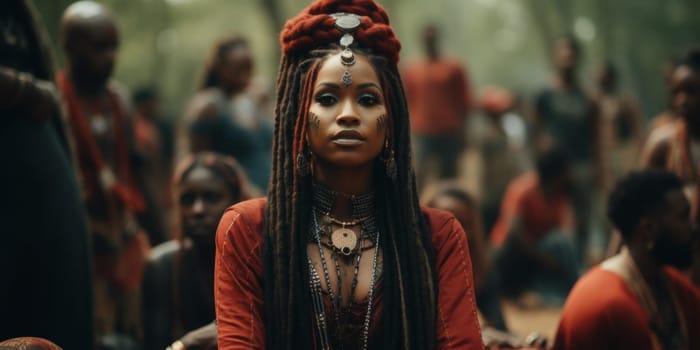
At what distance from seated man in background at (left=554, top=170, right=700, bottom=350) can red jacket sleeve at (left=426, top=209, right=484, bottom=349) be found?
1.33 meters

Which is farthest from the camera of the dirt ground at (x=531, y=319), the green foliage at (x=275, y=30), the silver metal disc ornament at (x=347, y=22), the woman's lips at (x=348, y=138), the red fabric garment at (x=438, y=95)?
the green foliage at (x=275, y=30)

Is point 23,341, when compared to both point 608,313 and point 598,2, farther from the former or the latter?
point 598,2

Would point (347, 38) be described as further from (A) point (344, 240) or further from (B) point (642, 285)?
(B) point (642, 285)

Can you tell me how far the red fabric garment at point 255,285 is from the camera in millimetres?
3716

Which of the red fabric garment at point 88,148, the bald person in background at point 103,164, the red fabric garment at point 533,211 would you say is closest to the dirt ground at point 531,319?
the red fabric garment at point 533,211

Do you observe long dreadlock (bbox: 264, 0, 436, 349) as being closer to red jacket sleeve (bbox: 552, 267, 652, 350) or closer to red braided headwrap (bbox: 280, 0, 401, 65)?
red braided headwrap (bbox: 280, 0, 401, 65)

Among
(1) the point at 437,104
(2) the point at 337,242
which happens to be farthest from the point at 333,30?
(1) the point at 437,104

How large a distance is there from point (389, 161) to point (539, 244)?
21.1 feet

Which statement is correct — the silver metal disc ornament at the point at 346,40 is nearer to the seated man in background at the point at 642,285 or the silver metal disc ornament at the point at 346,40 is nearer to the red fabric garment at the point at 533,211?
the seated man in background at the point at 642,285

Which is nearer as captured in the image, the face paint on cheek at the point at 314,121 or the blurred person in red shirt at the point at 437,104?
the face paint on cheek at the point at 314,121

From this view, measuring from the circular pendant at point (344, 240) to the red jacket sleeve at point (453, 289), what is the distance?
0.96 feet

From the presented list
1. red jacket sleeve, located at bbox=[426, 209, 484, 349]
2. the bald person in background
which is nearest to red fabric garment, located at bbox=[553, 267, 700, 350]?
red jacket sleeve, located at bbox=[426, 209, 484, 349]

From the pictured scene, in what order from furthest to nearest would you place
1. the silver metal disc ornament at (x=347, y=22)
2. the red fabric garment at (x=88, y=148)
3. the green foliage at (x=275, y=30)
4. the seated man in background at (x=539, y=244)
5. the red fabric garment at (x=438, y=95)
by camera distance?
the green foliage at (x=275, y=30) < the red fabric garment at (x=438, y=95) < the seated man in background at (x=539, y=244) < the red fabric garment at (x=88, y=148) < the silver metal disc ornament at (x=347, y=22)

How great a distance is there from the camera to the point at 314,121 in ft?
12.6
